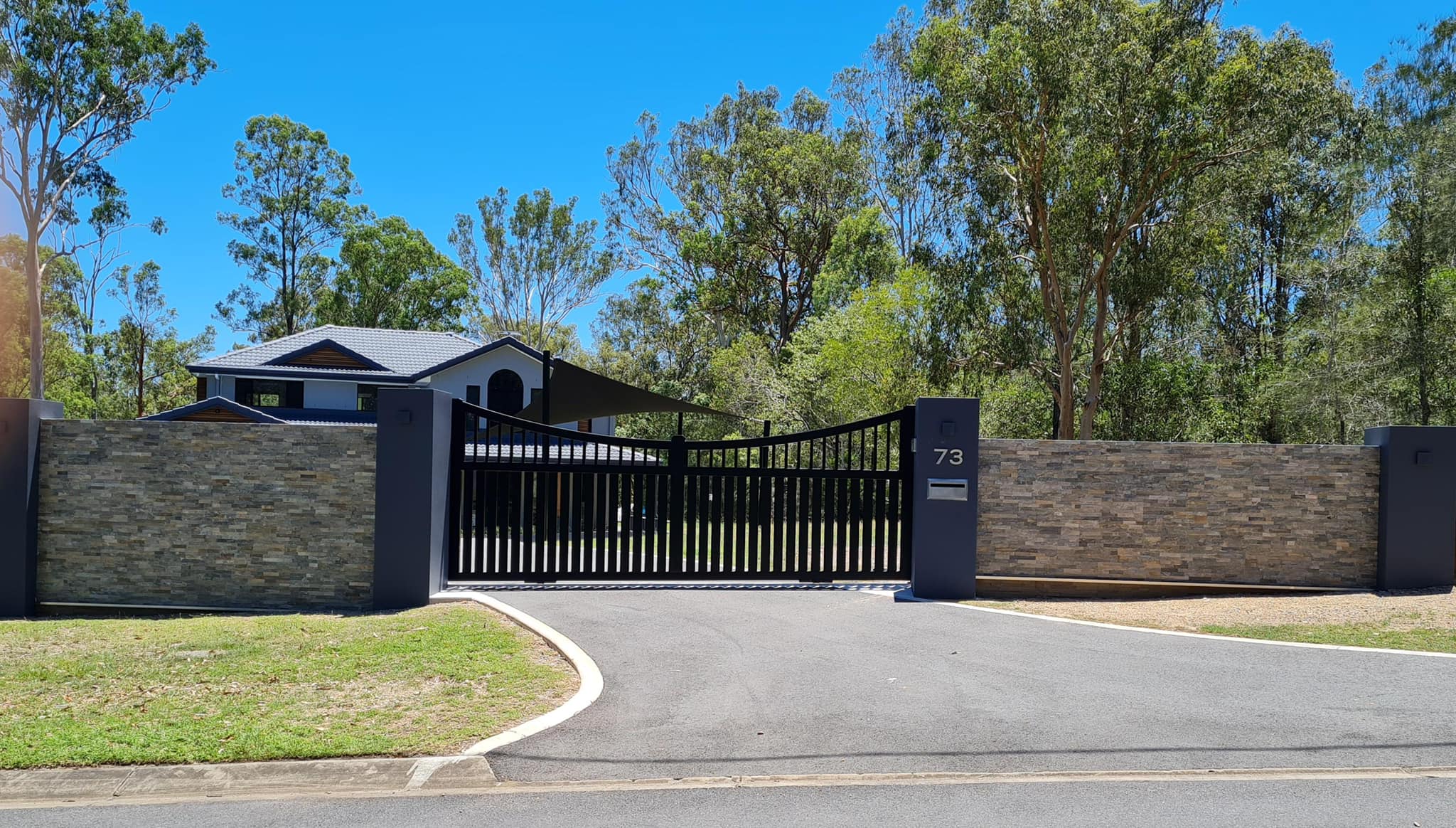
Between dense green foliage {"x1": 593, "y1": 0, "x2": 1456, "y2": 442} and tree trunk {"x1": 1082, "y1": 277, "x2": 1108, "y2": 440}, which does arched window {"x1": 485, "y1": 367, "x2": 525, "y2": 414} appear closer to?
dense green foliage {"x1": 593, "y1": 0, "x2": 1456, "y2": 442}

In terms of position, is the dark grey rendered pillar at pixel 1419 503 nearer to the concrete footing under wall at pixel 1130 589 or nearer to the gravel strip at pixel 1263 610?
the gravel strip at pixel 1263 610

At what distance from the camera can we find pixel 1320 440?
25.7 m

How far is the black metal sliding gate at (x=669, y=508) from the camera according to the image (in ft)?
35.5

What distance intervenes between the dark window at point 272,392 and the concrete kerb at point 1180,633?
26962mm

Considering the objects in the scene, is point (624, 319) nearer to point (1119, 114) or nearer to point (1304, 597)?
point (1119, 114)

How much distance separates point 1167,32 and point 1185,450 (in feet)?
54.7

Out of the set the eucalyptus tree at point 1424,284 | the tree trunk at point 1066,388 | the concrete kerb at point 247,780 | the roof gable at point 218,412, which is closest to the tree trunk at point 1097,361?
the tree trunk at point 1066,388

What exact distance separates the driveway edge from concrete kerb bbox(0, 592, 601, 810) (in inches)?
9.2

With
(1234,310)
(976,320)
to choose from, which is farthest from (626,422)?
(1234,310)

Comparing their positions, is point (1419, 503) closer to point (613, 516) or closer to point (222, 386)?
point (613, 516)

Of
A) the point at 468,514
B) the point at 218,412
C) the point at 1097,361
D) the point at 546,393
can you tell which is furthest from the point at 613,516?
the point at 218,412

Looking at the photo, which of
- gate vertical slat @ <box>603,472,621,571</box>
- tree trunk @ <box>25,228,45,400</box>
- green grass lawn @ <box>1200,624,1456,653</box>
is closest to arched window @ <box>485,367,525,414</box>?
tree trunk @ <box>25,228,45,400</box>

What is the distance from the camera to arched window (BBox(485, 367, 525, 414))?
108ft

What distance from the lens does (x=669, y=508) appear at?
11.2 metres
